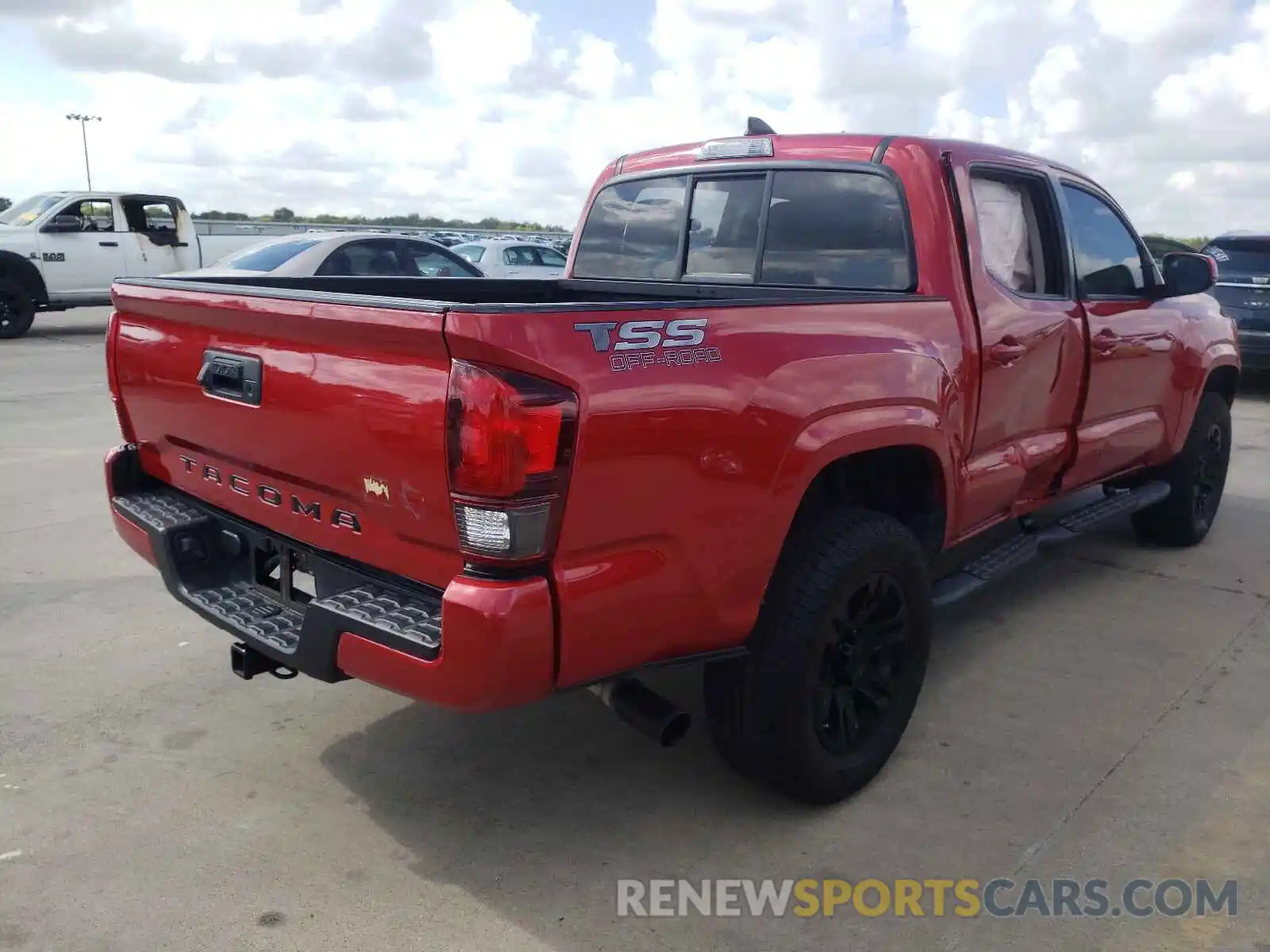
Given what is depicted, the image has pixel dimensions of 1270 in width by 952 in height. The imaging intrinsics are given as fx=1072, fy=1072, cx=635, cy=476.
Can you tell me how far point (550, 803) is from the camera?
311 centimetres

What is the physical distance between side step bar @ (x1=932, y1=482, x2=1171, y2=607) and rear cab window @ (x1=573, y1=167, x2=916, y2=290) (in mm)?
1042

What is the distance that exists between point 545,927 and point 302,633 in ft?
2.98

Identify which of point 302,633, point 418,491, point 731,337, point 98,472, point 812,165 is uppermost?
point 812,165

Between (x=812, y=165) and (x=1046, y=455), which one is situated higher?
(x=812, y=165)

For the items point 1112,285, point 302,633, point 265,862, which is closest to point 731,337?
point 302,633

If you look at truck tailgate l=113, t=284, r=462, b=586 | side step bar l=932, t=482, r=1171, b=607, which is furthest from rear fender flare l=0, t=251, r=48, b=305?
side step bar l=932, t=482, r=1171, b=607

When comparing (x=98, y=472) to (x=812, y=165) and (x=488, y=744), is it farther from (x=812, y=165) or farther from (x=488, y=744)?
(x=812, y=165)

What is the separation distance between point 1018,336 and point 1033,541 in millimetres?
898

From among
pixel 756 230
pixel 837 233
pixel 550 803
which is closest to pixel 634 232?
pixel 756 230

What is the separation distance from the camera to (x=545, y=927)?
8.38 ft

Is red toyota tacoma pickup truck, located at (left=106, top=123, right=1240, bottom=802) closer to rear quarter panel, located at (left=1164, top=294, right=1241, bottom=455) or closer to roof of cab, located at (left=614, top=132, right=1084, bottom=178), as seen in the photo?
roof of cab, located at (left=614, top=132, right=1084, bottom=178)

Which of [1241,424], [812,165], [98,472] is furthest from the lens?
[1241,424]

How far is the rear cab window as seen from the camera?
3619mm

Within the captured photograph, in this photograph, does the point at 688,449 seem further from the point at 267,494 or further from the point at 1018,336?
the point at 1018,336
